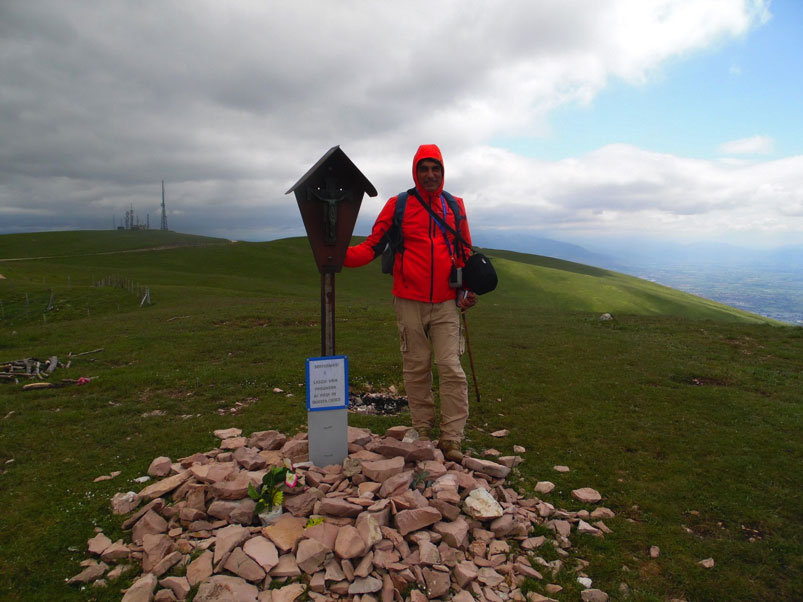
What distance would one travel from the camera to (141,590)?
12.8 ft

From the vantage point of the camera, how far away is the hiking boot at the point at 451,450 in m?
6.16

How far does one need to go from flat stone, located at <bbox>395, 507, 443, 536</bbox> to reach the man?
4.95 feet

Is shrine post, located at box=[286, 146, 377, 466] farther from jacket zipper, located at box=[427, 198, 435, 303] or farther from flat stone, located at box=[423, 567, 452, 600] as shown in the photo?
flat stone, located at box=[423, 567, 452, 600]

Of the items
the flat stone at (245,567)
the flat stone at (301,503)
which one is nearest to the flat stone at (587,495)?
the flat stone at (301,503)

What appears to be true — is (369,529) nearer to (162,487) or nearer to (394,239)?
(162,487)

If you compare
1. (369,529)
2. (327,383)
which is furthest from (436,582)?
(327,383)

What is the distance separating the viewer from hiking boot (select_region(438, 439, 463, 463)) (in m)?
6.16

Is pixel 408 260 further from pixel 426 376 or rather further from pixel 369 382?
pixel 369 382

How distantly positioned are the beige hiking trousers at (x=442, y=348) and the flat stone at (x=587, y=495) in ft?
5.41

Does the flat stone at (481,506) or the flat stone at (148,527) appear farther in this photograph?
the flat stone at (481,506)

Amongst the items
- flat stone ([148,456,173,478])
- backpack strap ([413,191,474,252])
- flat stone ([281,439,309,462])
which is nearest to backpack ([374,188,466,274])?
backpack strap ([413,191,474,252])

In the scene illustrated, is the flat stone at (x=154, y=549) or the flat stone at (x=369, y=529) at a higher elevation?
the flat stone at (x=369, y=529)

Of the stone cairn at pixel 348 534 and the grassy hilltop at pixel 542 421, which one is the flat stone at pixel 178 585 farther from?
the grassy hilltop at pixel 542 421

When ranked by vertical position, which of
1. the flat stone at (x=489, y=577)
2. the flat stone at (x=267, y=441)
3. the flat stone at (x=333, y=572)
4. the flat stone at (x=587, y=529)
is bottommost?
the flat stone at (x=587, y=529)
